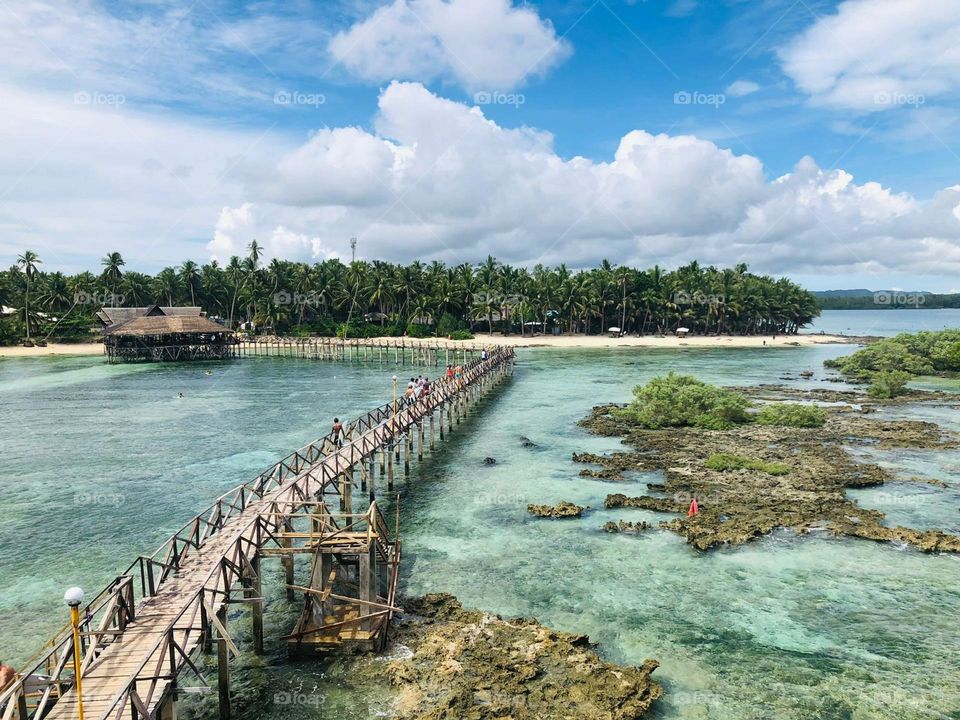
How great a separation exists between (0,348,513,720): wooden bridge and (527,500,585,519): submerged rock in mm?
5351

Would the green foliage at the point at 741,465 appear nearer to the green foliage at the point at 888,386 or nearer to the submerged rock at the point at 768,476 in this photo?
the submerged rock at the point at 768,476

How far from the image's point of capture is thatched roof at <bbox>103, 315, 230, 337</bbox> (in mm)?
77188

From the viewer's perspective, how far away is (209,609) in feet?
42.4

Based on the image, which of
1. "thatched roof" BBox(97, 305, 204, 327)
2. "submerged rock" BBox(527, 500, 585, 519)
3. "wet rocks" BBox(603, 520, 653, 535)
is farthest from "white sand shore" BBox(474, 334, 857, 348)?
"wet rocks" BBox(603, 520, 653, 535)

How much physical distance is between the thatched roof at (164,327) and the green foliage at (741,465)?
67071 millimetres

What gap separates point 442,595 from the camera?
17.2 metres

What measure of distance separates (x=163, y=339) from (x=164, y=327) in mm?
2789

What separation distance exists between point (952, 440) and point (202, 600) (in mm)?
37743

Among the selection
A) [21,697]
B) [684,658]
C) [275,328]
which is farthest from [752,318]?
[21,697]

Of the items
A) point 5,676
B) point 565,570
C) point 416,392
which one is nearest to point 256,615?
point 5,676

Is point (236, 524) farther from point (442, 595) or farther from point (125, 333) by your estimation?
point (125, 333)

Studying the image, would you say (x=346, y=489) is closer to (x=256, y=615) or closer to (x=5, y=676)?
(x=256, y=615)

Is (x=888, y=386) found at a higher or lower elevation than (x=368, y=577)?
higher

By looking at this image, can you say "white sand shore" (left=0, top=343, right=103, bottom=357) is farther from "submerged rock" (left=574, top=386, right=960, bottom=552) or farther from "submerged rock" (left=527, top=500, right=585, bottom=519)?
"submerged rock" (left=527, top=500, right=585, bottom=519)
